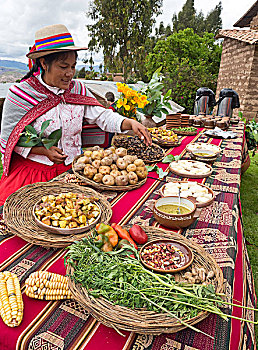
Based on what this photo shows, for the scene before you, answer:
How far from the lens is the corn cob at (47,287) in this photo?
0.90 metres

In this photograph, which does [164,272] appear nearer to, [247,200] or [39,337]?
[39,337]

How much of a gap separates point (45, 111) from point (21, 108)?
0.18 metres

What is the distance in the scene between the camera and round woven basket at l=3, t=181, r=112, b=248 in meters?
1.13

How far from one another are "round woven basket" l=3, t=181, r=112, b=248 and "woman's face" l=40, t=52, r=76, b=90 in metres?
0.84

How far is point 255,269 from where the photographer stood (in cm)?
275

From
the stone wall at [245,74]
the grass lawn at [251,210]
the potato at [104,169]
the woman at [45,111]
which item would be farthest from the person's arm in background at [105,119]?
the stone wall at [245,74]

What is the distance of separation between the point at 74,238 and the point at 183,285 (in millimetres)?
510

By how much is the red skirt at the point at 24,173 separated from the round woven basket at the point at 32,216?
2.03ft

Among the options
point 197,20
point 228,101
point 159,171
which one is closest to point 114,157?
point 159,171

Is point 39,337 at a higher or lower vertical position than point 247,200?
higher

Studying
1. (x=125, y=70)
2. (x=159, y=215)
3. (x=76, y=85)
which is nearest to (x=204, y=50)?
(x=125, y=70)

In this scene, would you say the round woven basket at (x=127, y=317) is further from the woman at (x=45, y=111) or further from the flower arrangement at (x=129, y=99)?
the flower arrangement at (x=129, y=99)

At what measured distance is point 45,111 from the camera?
2113 mm

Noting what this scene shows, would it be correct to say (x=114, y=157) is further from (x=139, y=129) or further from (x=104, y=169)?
(x=139, y=129)
